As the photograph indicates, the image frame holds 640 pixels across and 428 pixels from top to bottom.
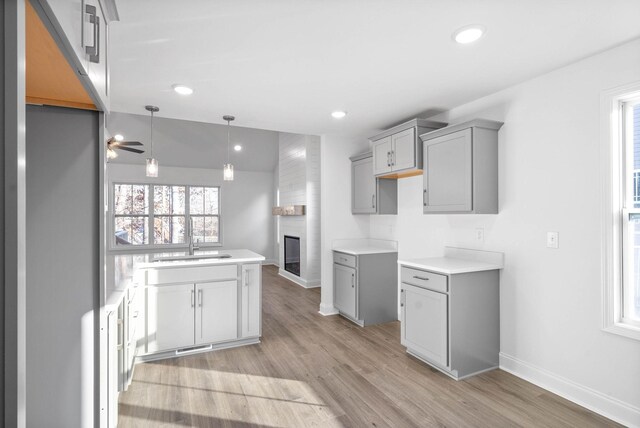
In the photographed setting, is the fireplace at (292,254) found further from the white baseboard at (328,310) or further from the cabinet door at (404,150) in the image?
the cabinet door at (404,150)

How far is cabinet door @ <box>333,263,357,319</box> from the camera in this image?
4043mm

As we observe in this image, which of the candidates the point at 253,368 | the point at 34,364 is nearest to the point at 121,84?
the point at 34,364

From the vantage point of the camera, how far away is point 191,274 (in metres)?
3.18

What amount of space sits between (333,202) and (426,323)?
2058 millimetres

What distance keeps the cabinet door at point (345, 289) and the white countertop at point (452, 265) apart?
3.48ft

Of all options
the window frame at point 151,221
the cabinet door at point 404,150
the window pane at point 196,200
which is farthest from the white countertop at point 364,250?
the window pane at point 196,200

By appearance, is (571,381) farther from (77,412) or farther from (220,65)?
(220,65)

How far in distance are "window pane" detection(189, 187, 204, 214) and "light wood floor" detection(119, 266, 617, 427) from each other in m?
5.50

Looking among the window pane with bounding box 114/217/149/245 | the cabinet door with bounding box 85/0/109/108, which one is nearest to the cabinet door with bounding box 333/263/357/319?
the cabinet door with bounding box 85/0/109/108

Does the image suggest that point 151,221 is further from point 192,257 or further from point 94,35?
point 94,35

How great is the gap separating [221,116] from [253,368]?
251 centimetres

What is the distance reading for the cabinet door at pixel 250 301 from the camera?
11.1ft

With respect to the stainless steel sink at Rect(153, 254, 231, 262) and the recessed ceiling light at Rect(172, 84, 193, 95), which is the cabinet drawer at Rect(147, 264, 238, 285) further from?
the recessed ceiling light at Rect(172, 84, 193, 95)

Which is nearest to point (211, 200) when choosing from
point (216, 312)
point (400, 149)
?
point (216, 312)
